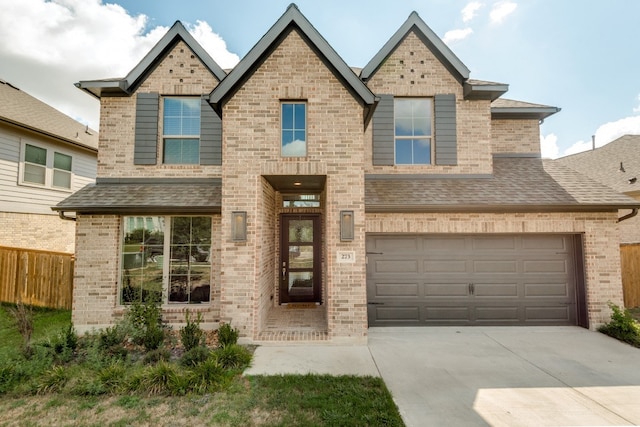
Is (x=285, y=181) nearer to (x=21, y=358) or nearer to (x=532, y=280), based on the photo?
(x=21, y=358)

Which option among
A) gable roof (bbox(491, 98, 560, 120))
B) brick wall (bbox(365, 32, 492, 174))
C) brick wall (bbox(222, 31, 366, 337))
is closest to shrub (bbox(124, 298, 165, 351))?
brick wall (bbox(222, 31, 366, 337))

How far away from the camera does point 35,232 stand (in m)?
10.7

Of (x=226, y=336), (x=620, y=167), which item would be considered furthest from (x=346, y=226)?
(x=620, y=167)

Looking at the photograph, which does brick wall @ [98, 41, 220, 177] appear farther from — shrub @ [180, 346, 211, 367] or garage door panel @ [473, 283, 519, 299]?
garage door panel @ [473, 283, 519, 299]

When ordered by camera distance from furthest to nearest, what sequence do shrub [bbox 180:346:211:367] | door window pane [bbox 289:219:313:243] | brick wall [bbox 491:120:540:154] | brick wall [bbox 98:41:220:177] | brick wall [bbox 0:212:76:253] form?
1. brick wall [bbox 0:212:76:253]
2. brick wall [bbox 491:120:540:154]
3. door window pane [bbox 289:219:313:243]
4. brick wall [bbox 98:41:220:177]
5. shrub [bbox 180:346:211:367]

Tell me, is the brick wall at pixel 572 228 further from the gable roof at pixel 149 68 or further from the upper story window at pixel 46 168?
the upper story window at pixel 46 168

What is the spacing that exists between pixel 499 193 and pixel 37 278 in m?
12.9

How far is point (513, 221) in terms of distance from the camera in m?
6.70

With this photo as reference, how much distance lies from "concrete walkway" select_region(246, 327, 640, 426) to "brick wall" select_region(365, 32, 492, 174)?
4.13 m

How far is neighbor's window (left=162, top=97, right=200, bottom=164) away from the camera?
7.38 metres

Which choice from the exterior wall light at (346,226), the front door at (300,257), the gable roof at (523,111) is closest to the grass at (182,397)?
the exterior wall light at (346,226)

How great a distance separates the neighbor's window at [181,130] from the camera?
7.38 m

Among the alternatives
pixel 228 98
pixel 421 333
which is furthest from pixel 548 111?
pixel 228 98

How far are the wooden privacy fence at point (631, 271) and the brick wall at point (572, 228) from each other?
9.28ft
